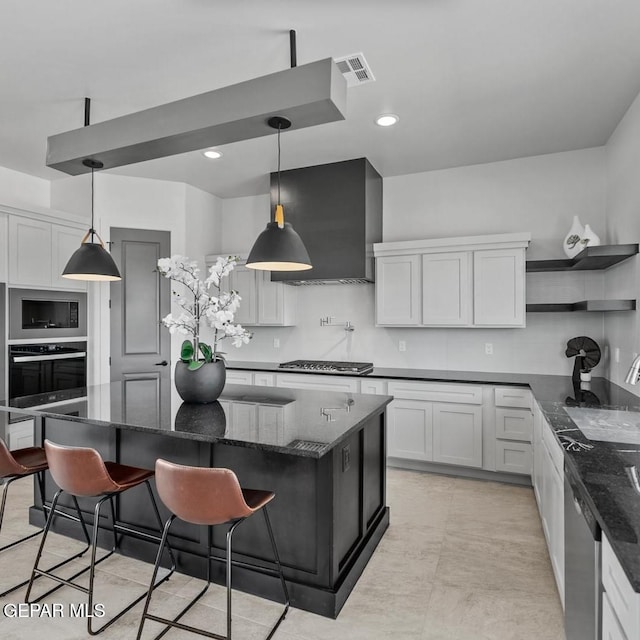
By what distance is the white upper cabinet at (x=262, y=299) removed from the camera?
4.83 m

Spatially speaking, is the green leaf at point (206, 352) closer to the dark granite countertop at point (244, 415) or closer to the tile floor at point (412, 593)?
the dark granite countertop at point (244, 415)

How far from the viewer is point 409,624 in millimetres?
2037

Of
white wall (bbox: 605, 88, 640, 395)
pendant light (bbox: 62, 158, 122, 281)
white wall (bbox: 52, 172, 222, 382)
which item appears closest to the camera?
pendant light (bbox: 62, 158, 122, 281)

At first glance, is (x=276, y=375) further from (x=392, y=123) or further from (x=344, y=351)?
(x=392, y=123)

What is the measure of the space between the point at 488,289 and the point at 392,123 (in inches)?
Result: 63.5

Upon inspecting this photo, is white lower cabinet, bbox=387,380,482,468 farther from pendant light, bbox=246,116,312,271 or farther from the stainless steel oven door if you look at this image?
the stainless steel oven door

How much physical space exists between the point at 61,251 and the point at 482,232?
4.00 meters

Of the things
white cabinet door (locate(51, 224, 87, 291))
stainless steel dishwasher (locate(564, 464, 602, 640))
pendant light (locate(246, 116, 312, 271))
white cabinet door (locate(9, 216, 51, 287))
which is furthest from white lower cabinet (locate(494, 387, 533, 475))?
white cabinet door (locate(9, 216, 51, 287))

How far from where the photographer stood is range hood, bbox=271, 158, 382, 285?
4234mm

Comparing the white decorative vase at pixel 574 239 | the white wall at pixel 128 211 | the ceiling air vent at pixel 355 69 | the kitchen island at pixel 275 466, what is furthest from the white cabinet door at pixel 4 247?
the white decorative vase at pixel 574 239

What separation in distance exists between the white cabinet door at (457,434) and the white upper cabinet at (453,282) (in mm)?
769

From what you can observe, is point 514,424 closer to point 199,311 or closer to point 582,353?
point 582,353

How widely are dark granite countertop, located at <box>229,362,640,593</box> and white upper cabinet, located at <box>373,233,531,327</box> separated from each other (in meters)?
0.59

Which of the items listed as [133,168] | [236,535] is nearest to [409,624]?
[236,535]
